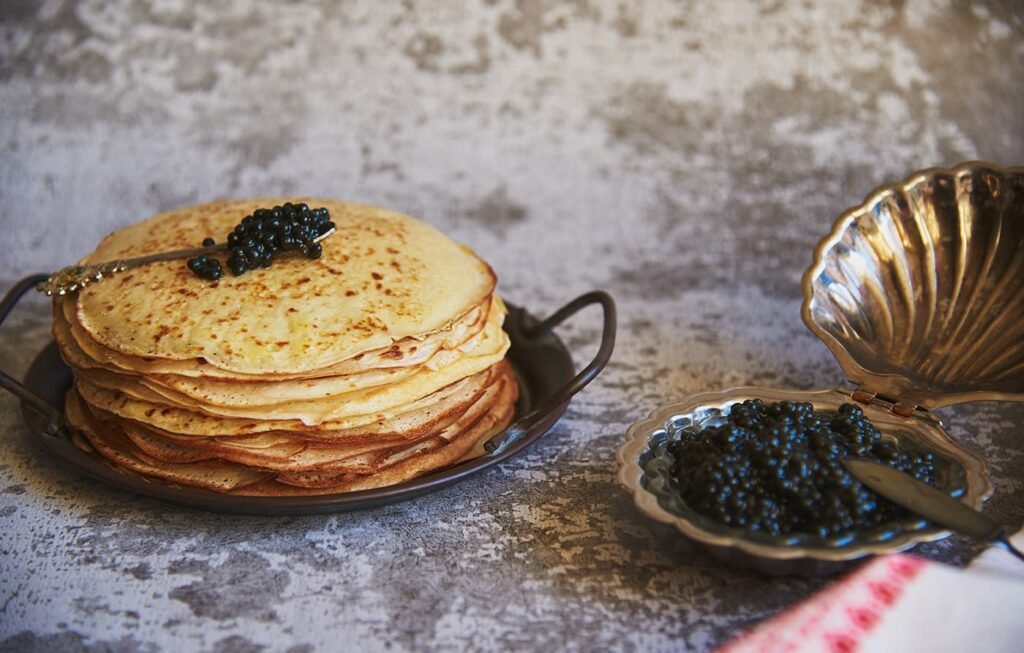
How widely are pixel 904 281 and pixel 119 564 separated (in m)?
1.63

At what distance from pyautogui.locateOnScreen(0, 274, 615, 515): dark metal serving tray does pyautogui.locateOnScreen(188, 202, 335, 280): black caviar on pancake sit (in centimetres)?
38

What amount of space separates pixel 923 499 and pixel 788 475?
0.20m

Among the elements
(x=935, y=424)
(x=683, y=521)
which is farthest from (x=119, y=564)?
(x=935, y=424)

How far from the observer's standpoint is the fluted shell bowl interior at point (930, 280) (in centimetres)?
202

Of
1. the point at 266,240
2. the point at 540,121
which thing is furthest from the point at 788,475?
the point at 540,121

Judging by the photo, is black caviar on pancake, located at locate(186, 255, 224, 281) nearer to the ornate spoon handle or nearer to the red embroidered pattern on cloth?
the ornate spoon handle

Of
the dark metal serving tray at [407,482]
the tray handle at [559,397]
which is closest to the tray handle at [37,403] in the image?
the dark metal serving tray at [407,482]

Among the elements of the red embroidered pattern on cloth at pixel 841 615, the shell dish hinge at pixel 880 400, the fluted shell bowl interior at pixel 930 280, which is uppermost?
the fluted shell bowl interior at pixel 930 280

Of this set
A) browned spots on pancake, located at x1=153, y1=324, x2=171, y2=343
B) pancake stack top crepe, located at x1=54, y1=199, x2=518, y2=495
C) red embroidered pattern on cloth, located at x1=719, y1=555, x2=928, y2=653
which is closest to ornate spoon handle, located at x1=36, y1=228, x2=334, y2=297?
pancake stack top crepe, located at x1=54, y1=199, x2=518, y2=495

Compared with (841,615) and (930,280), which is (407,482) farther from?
(930,280)

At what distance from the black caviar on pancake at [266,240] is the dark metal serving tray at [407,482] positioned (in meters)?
0.38

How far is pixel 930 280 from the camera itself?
7.04 feet

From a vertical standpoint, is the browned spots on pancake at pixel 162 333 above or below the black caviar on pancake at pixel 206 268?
below

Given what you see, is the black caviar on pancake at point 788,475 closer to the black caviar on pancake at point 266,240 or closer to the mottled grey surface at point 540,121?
the black caviar on pancake at point 266,240
